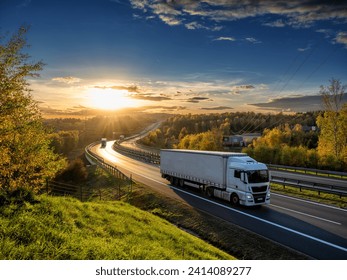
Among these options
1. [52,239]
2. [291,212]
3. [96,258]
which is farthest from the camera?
[291,212]

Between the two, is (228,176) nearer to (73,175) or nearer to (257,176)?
(257,176)

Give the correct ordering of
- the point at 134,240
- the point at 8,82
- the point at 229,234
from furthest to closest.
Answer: the point at 229,234
the point at 8,82
the point at 134,240

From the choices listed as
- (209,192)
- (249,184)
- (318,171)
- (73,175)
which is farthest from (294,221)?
(73,175)

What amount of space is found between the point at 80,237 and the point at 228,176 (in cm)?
1492

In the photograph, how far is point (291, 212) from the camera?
774 inches

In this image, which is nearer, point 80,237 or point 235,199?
point 80,237

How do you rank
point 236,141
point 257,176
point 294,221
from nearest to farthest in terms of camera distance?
point 294,221, point 257,176, point 236,141

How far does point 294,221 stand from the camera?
17.5m

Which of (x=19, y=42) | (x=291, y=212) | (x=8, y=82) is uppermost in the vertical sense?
(x=19, y=42)

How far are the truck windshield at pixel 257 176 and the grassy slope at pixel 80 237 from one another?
918cm

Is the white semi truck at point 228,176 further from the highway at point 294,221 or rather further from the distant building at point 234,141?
the distant building at point 234,141

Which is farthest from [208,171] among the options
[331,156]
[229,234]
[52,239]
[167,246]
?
[331,156]

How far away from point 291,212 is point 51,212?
1552cm
